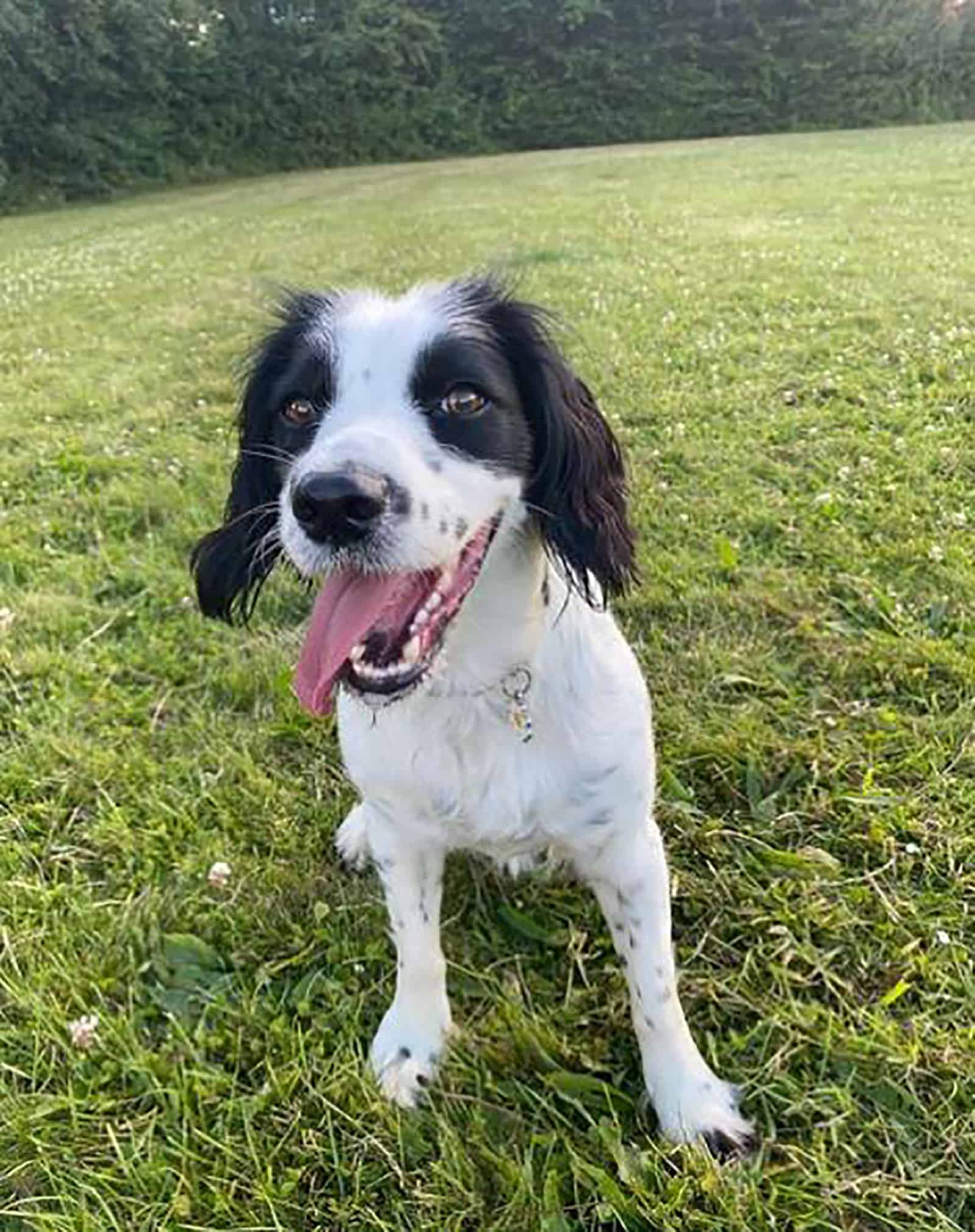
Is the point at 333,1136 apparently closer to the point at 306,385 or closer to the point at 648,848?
the point at 648,848

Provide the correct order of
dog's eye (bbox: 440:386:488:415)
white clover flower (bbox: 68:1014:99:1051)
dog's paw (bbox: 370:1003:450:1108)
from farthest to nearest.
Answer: white clover flower (bbox: 68:1014:99:1051) < dog's paw (bbox: 370:1003:450:1108) < dog's eye (bbox: 440:386:488:415)

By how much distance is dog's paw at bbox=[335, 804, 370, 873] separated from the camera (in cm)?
272

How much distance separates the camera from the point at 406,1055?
223 centimetres

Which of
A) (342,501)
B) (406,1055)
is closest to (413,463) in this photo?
(342,501)

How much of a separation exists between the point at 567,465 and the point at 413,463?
0.36 metres

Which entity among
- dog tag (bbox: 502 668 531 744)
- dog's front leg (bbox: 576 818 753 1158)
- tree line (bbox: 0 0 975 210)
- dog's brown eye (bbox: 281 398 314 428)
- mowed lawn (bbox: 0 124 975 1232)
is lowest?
tree line (bbox: 0 0 975 210)

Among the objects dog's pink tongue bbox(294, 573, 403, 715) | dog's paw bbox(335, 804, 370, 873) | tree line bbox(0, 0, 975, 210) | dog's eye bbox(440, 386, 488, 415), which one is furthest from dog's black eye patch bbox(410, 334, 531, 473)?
tree line bbox(0, 0, 975, 210)

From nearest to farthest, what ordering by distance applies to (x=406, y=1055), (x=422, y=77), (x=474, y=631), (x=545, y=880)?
1. (x=474, y=631)
2. (x=406, y=1055)
3. (x=545, y=880)
4. (x=422, y=77)

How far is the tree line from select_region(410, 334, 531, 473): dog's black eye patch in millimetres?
27552

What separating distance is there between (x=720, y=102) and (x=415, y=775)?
36469mm

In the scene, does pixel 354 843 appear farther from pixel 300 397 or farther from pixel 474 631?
pixel 300 397

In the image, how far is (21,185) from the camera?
26281 mm

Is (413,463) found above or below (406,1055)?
above

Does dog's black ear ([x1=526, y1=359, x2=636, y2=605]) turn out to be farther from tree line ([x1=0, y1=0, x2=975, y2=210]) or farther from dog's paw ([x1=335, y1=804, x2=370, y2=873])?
tree line ([x1=0, y1=0, x2=975, y2=210])
